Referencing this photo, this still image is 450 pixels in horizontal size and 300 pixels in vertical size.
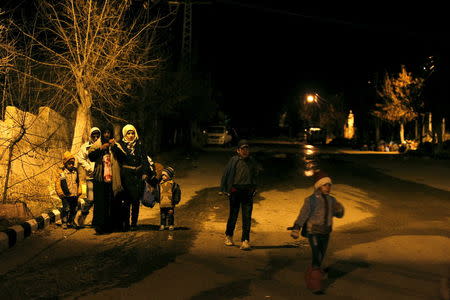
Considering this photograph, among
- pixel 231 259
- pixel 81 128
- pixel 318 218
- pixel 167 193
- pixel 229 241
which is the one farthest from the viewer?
pixel 81 128

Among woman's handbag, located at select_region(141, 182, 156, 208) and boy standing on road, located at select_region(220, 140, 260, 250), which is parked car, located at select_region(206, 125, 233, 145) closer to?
woman's handbag, located at select_region(141, 182, 156, 208)

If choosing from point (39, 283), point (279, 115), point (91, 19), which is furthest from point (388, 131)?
point (279, 115)

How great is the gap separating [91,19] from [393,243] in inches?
387

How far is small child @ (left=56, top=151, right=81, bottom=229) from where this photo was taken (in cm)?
1002

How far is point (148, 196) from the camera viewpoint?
33.1ft

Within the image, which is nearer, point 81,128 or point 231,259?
point 231,259

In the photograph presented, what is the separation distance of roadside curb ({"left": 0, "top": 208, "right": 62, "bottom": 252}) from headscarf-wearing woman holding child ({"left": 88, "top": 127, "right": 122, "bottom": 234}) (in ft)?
3.86

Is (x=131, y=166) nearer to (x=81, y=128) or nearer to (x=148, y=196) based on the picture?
(x=148, y=196)

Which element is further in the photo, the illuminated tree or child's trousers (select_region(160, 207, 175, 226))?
the illuminated tree

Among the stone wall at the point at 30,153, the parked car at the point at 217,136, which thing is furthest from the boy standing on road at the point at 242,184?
the parked car at the point at 217,136

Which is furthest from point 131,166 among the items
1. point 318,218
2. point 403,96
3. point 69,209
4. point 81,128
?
point 403,96

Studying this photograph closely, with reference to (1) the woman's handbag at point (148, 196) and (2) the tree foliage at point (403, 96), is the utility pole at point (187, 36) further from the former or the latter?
(1) the woman's handbag at point (148, 196)

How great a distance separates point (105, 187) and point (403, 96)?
116 ft

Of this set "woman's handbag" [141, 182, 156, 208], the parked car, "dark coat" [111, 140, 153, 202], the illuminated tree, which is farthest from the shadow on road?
the parked car
